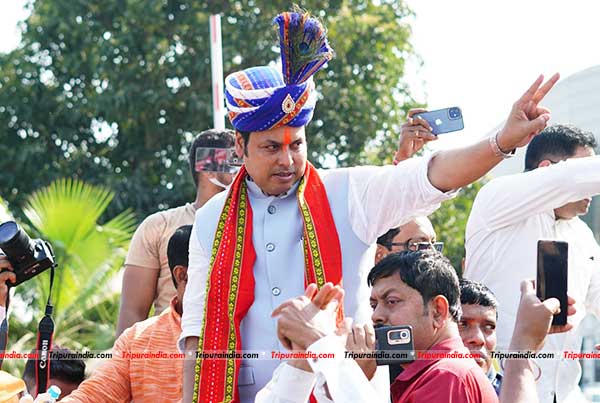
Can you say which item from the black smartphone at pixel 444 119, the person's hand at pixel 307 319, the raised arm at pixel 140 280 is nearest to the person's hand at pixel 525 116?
the person's hand at pixel 307 319

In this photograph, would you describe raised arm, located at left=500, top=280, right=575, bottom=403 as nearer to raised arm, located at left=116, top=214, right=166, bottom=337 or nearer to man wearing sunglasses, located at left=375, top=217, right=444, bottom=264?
man wearing sunglasses, located at left=375, top=217, right=444, bottom=264

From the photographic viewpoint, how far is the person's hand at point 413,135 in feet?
13.7

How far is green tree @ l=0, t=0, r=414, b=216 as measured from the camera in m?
13.1

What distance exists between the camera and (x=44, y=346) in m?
4.38

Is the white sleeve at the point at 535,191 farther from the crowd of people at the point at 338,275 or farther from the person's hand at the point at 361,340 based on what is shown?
the person's hand at the point at 361,340

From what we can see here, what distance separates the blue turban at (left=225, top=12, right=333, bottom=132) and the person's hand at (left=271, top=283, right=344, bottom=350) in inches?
39.3

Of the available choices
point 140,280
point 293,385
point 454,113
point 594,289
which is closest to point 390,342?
point 293,385

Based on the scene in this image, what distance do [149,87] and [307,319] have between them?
36.6 feet

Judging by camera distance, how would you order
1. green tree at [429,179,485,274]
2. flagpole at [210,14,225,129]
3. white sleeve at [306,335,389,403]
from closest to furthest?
1. white sleeve at [306,335,389,403]
2. flagpole at [210,14,225,129]
3. green tree at [429,179,485,274]

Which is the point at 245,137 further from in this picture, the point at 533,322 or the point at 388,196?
the point at 533,322

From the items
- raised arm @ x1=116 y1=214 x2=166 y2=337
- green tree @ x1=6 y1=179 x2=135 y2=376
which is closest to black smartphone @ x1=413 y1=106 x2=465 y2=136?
raised arm @ x1=116 y1=214 x2=166 y2=337

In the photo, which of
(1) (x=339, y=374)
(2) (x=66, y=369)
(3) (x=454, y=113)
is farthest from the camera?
(2) (x=66, y=369)

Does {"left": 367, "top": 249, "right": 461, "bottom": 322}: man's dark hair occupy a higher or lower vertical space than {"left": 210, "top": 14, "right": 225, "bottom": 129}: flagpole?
lower

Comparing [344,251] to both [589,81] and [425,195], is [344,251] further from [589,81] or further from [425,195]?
[589,81]
